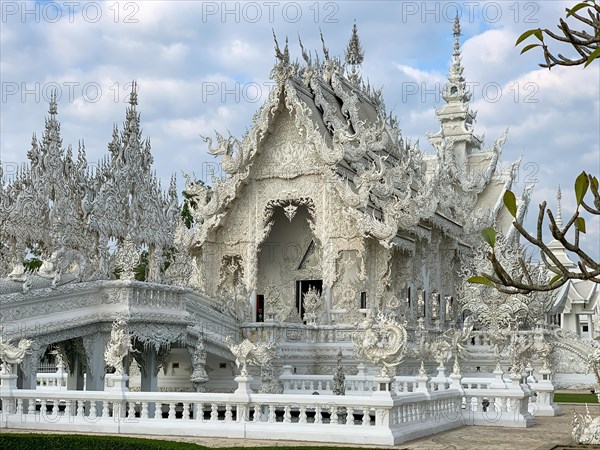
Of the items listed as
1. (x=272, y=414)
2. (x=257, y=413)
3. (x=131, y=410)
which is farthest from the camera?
(x=131, y=410)

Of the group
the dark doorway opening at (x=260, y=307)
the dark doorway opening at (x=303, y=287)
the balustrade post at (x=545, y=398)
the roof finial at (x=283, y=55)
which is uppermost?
the roof finial at (x=283, y=55)

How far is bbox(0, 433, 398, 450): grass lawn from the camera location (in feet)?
29.8

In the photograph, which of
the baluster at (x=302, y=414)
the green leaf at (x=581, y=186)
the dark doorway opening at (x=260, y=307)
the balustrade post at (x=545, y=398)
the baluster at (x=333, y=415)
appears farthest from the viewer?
the dark doorway opening at (x=260, y=307)

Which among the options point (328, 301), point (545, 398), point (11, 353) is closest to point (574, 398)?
point (545, 398)

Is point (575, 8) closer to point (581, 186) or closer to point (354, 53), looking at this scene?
point (581, 186)

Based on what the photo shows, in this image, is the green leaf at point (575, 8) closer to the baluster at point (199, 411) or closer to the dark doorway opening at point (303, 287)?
the baluster at point (199, 411)

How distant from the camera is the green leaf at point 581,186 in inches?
135

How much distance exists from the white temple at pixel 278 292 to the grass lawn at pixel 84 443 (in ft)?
5.92

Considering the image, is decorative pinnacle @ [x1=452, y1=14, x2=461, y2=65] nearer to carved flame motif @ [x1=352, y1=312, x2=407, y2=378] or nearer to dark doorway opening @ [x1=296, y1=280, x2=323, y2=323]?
dark doorway opening @ [x1=296, y1=280, x2=323, y2=323]

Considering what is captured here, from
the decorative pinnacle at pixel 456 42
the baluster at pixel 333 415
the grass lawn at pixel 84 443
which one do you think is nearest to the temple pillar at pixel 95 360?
the grass lawn at pixel 84 443

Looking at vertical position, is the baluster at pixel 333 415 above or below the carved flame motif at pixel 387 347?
below

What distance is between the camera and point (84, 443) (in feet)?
31.0

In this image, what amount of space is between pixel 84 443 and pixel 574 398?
608 inches

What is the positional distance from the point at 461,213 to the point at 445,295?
9.49ft
